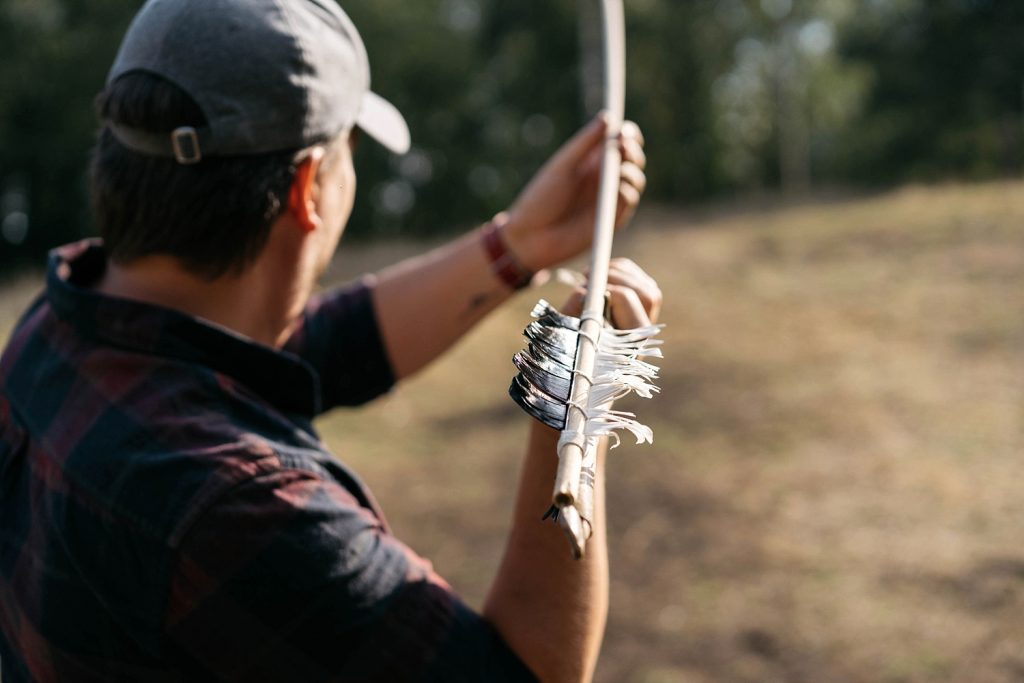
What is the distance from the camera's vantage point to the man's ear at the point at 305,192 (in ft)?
5.00

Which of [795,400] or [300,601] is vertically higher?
[300,601]

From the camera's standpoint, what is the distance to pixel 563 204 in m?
2.24

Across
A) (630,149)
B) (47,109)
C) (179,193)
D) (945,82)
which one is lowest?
(47,109)

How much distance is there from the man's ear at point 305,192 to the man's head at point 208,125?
1cm

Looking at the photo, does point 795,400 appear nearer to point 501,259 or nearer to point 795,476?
point 795,476

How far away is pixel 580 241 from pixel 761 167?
2779 centimetres

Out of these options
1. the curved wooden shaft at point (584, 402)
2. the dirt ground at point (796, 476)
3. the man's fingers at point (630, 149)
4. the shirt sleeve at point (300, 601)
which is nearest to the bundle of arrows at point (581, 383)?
the curved wooden shaft at point (584, 402)

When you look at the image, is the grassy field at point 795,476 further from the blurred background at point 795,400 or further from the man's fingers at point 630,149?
the man's fingers at point 630,149

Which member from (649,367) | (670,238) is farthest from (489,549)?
(670,238)

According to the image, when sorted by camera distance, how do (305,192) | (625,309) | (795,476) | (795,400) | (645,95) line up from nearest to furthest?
(625,309) → (305,192) → (795,476) → (795,400) → (645,95)

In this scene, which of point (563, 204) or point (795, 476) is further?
point (795, 476)

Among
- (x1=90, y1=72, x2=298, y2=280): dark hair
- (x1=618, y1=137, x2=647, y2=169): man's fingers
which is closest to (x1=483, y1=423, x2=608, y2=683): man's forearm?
(x1=90, y1=72, x2=298, y2=280): dark hair

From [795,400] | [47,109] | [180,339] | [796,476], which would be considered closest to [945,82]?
[795,400]

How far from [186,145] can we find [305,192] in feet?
0.60
